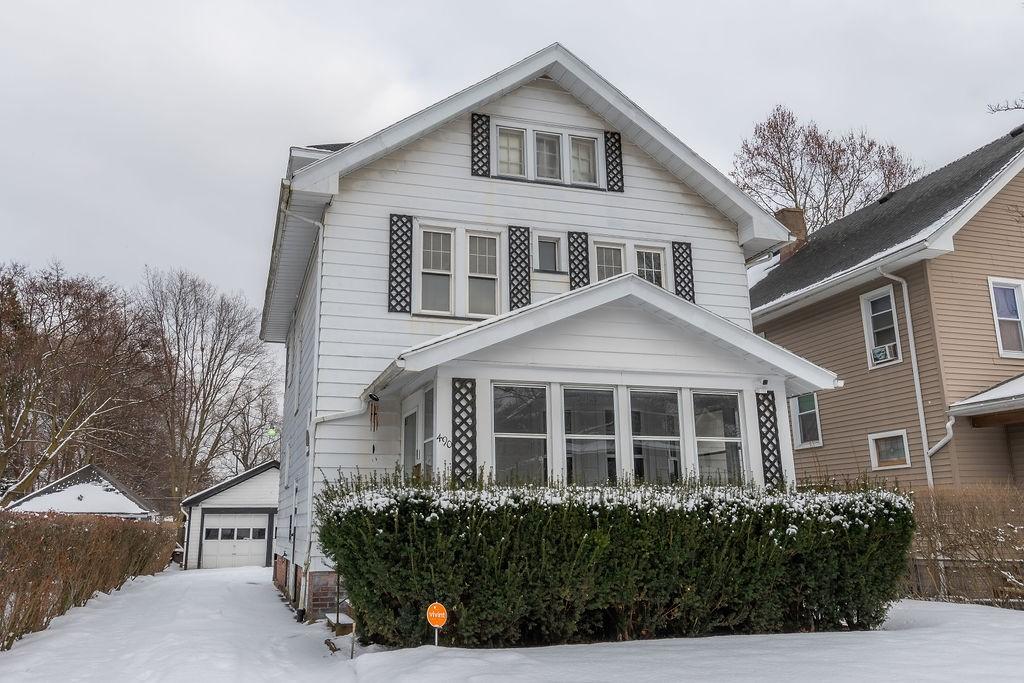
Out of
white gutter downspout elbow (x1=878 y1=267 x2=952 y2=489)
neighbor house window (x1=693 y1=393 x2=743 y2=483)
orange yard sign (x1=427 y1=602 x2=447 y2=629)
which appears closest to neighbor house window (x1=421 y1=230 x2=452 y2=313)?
neighbor house window (x1=693 y1=393 x2=743 y2=483)

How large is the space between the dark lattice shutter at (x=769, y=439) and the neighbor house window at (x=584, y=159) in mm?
4738

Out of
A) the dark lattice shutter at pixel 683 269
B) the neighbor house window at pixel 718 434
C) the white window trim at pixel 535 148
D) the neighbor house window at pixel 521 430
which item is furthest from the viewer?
the dark lattice shutter at pixel 683 269

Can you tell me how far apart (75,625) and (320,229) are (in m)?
6.30

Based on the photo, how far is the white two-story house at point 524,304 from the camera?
29.9ft

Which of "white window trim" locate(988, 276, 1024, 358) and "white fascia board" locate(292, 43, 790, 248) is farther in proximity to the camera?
"white window trim" locate(988, 276, 1024, 358)

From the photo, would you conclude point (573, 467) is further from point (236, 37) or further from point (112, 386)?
point (112, 386)

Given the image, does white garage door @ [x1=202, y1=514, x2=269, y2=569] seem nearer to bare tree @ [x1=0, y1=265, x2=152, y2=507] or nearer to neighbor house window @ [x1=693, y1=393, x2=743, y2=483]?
bare tree @ [x1=0, y1=265, x2=152, y2=507]

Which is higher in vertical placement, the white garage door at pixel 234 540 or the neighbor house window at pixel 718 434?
the neighbor house window at pixel 718 434

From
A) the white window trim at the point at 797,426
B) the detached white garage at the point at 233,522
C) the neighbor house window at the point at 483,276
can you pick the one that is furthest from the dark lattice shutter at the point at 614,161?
the detached white garage at the point at 233,522

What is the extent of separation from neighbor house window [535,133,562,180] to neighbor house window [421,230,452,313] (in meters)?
2.03

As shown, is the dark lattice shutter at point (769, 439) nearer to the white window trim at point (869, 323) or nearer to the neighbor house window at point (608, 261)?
the neighbor house window at point (608, 261)

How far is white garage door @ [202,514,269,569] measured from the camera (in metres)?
28.6

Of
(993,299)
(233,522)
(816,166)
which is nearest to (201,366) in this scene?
(233,522)

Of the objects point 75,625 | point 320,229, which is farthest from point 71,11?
point 75,625
